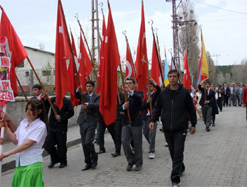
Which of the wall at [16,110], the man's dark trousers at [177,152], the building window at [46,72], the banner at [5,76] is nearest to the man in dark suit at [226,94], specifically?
the building window at [46,72]

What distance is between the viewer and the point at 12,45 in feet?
18.7

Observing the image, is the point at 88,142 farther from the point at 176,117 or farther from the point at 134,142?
the point at 176,117

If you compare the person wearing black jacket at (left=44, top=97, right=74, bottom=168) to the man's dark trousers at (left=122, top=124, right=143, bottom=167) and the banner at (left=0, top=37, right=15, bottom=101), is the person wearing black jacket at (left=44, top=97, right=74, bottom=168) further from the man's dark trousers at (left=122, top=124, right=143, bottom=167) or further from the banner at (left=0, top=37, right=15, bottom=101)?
the banner at (left=0, top=37, right=15, bottom=101)

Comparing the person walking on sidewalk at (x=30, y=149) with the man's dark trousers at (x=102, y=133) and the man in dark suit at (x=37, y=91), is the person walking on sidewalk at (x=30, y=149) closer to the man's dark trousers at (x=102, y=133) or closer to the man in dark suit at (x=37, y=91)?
the man in dark suit at (x=37, y=91)

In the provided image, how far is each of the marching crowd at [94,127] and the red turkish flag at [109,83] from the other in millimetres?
242

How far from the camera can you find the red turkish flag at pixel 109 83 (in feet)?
21.8

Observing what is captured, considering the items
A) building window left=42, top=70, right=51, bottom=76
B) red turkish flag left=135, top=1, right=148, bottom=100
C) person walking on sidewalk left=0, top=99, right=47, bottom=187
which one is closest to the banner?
person walking on sidewalk left=0, top=99, right=47, bottom=187

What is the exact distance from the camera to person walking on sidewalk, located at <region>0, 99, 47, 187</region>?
3723 mm

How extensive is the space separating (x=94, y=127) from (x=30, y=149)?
3.39 m

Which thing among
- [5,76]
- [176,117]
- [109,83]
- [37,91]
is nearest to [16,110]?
[37,91]

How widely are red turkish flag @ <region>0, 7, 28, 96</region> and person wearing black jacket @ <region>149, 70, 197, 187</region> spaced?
2513mm

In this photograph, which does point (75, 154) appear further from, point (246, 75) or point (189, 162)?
point (246, 75)

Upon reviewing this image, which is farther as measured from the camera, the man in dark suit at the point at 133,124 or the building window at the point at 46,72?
the building window at the point at 46,72

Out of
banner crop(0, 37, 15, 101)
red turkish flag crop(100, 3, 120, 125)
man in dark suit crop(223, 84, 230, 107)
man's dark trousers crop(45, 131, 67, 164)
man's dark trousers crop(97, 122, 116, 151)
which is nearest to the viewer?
banner crop(0, 37, 15, 101)
